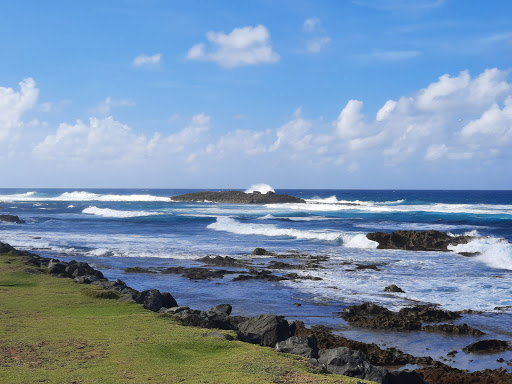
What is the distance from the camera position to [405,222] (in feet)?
208

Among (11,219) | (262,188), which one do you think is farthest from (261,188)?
(11,219)

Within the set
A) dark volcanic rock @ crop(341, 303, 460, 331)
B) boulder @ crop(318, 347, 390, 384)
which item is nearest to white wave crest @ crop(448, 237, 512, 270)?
dark volcanic rock @ crop(341, 303, 460, 331)

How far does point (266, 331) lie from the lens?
39.8ft

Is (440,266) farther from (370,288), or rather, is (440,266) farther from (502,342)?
(502,342)

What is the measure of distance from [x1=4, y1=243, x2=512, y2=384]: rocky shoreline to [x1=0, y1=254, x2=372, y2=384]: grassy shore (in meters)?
0.61

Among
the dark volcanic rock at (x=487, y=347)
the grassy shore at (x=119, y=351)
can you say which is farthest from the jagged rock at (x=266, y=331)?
the dark volcanic rock at (x=487, y=347)

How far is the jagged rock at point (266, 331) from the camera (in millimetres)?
11797

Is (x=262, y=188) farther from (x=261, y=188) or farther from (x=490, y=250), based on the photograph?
(x=490, y=250)

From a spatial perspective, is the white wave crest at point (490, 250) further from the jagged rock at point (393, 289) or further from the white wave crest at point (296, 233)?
the jagged rock at point (393, 289)

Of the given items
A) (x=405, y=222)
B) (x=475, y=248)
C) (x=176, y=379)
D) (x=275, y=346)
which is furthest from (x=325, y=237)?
(x=176, y=379)

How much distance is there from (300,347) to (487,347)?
19.8ft

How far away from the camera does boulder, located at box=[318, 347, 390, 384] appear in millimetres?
9172

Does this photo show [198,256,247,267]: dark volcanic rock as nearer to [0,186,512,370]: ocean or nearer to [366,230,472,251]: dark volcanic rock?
[0,186,512,370]: ocean

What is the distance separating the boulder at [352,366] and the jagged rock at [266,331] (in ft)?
7.34
